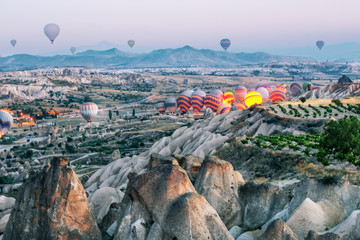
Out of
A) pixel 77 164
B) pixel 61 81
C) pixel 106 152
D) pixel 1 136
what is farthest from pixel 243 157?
pixel 61 81

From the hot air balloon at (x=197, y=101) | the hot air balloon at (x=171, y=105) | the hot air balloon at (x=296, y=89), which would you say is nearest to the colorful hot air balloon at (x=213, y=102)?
the hot air balloon at (x=197, y=101)

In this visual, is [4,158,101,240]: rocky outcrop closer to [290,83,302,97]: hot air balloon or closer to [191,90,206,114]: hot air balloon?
[191,90,206,114]: hot air balloon

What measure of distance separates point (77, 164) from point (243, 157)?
115 feet

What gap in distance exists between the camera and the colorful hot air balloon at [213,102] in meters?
101

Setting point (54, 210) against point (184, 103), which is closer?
point (54, 210)

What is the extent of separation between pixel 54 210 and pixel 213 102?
85.2m

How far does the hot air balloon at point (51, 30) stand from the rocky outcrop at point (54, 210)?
173 metres

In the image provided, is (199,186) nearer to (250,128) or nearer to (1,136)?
(250,128)

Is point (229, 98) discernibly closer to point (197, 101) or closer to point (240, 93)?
point (197, 101)

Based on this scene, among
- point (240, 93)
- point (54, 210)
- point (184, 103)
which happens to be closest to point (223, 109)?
point (184, 103)

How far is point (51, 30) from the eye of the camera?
183 metres

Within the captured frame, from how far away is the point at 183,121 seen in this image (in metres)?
99.5

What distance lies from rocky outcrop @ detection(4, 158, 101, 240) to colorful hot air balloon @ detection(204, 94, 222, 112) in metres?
82.9

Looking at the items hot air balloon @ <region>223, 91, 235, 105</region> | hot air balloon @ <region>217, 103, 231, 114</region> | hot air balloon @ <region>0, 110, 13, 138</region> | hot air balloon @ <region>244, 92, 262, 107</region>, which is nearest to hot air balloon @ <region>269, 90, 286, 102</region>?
hot air balloon @ <region>244, 92, 262, 107</region>
